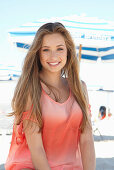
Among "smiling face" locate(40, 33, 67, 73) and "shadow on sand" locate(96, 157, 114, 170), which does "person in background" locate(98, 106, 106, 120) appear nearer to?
"shadow on sand" locate(96, 157, 114, 170)

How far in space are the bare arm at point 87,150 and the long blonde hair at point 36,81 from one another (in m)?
0.07

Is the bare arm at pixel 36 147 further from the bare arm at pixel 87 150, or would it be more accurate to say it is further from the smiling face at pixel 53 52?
the smiling face at pixel 53 52

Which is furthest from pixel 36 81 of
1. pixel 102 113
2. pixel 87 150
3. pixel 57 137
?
pixel 102 113

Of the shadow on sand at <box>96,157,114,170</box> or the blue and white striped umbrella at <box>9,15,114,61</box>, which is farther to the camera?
the blue and white striped umbrella at <box>9,15,114,61</box>

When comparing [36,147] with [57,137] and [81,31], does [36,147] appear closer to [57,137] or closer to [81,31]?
[57,137]

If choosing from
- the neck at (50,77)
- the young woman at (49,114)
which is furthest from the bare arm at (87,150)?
the neck at (50,77)

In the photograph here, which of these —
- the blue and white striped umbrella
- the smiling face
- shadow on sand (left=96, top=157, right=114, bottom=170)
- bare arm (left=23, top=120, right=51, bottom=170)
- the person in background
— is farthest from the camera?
the person in background

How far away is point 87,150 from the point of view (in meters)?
1.78

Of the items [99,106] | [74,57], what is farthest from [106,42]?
[74,57]

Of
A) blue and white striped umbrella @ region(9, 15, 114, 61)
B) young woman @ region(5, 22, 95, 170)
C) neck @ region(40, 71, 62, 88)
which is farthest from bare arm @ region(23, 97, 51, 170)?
blue and white striped umbrella @ region(9, 15, 114, 61)

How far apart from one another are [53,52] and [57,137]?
0.63 metres

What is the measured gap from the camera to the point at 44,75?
6.10 feet

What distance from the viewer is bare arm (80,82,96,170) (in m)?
1.74

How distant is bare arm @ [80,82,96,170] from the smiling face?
0.55 metres
